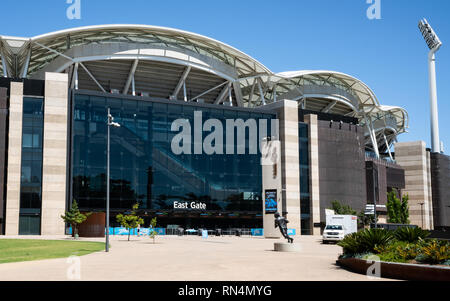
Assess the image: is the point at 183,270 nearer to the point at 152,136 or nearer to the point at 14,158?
the point at 14,158

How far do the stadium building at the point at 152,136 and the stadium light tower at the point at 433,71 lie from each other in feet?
92.8

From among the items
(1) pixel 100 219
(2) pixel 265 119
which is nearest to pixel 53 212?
(1) pixel 100 219

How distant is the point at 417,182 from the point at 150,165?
62.4 m

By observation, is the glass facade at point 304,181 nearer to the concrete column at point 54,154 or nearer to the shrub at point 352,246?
the concrete column at point 54,154

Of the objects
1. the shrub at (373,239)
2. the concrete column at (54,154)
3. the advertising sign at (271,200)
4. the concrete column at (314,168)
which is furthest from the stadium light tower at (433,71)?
the shrub at (373,239)

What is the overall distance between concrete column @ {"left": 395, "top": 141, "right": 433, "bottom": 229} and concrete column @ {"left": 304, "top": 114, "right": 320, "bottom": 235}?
36609 mm

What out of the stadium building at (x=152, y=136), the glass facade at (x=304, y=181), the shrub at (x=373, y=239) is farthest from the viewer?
the glass facade at (x=304, y=181)

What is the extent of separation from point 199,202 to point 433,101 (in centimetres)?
7126

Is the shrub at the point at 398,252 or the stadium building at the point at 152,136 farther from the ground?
the stadium building at the point at 152,136

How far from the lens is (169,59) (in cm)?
7831

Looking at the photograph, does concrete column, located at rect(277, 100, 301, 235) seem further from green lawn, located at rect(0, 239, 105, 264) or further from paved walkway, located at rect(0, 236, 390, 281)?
paved walkway, located at rect(0, 236, 390, 281)

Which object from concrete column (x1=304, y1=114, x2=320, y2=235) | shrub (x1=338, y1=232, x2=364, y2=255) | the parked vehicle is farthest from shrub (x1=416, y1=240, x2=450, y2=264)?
concrete column (x1=304, y1=114, x2=320, y2=235)

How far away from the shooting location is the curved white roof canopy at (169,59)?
75812mm
